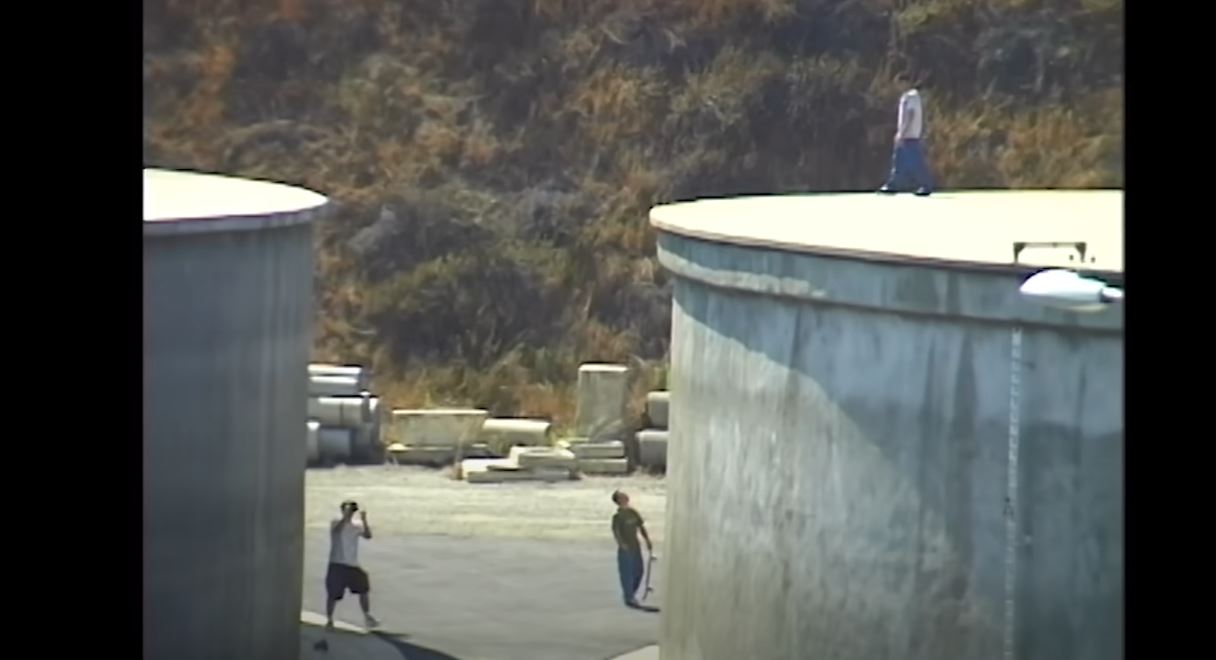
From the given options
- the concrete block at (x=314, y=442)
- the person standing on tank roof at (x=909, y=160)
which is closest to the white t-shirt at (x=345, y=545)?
the person standing on tank roof at (x=909, y=160)

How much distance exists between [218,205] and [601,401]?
7355mm

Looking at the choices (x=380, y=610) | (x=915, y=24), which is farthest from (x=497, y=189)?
(x=380, y=610)

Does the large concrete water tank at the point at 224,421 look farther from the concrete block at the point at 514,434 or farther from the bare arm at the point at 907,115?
the concrete block at the point at 514,434

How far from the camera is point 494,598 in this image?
10.0m

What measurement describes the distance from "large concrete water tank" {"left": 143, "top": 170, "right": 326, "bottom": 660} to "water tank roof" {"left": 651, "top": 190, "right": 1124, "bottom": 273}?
1.50 metres

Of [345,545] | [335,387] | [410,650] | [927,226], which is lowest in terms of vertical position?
[410,650]

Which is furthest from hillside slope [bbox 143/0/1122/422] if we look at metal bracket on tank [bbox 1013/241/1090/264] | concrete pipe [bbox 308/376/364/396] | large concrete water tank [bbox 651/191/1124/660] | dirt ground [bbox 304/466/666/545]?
metal bracket on tank [bbox 1013/241/1090/264]

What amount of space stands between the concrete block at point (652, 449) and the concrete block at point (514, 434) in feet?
2.66

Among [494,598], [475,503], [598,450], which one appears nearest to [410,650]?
[494,598]

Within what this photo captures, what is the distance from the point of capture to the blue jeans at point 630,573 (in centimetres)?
984

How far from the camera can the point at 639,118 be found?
68.8ft

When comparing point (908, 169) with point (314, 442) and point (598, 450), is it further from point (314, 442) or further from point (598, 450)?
point (314, 442)
